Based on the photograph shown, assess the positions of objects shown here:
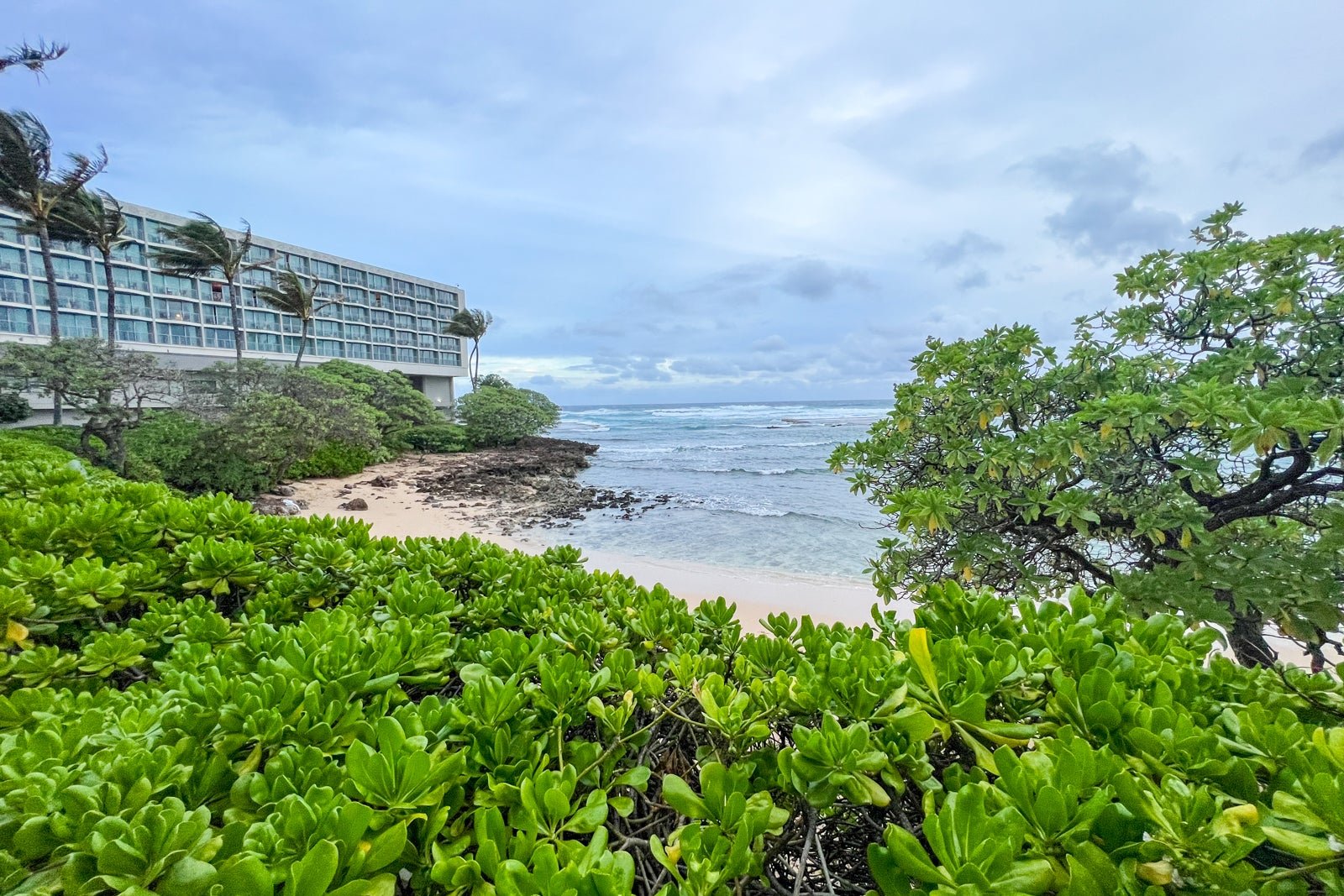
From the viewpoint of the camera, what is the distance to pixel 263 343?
3462cm

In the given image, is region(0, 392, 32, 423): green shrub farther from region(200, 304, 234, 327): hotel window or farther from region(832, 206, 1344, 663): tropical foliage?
region(832, 206, 1344, 663): tropical foliage

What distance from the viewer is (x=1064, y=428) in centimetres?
274

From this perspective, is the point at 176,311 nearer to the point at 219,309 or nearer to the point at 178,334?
the point at 178,334

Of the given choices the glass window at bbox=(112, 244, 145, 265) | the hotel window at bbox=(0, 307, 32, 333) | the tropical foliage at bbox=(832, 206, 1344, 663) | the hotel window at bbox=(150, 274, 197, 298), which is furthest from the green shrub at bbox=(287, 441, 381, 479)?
the glass window at bbox=(112, 244, 145, 265)

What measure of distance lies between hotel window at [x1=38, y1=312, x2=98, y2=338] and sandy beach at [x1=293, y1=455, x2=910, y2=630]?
20.6m

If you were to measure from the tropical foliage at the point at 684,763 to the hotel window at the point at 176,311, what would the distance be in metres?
39.7

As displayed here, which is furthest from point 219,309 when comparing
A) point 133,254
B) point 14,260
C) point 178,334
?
point 14,260

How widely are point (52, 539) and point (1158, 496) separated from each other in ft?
17.5

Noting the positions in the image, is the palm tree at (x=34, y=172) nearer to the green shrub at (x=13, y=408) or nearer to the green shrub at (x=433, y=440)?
the green shrub at (x=13, y=408)

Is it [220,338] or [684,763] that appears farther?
[220,338]

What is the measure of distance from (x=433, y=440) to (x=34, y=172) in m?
14.1

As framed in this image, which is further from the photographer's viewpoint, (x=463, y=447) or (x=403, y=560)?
(x=463, y=447)

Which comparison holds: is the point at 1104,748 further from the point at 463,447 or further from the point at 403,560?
the point at 463,447

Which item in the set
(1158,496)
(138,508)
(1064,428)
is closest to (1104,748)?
(1064,428)
